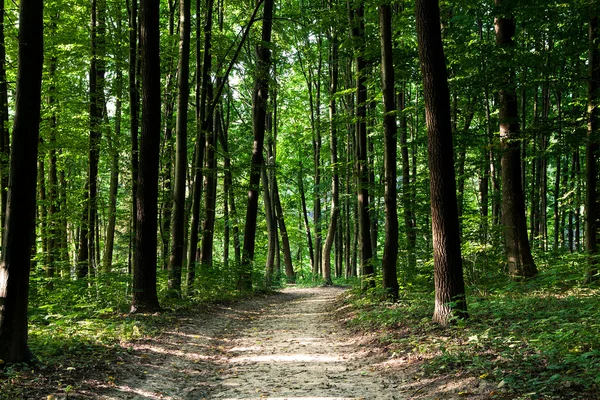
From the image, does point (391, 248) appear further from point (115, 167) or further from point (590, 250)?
point (115, 167)

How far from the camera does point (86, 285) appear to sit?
10859 mm

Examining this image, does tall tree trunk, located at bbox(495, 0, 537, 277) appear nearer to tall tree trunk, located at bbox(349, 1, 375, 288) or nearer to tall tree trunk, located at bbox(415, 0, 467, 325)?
tall tree trunk, located at bbox(349, 1, 375, 288)

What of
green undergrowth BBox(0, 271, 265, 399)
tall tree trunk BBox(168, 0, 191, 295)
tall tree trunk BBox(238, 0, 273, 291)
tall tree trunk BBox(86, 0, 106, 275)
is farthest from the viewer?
tall tree trunk BBox(238, 0, 273, 291)

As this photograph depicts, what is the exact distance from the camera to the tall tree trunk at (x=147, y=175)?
10.2m

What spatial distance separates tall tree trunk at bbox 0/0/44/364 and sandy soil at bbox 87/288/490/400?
4.06ft

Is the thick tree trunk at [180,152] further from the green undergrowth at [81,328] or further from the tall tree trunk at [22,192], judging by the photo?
the tall tree trunk at [22,192]

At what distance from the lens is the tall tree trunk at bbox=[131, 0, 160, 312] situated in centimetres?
1023

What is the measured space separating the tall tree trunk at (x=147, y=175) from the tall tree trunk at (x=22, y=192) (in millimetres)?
4638

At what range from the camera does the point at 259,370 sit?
6.53 meters

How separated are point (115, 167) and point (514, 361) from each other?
12882 millimetres

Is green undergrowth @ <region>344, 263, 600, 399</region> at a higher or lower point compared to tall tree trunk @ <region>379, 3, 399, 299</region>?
lower

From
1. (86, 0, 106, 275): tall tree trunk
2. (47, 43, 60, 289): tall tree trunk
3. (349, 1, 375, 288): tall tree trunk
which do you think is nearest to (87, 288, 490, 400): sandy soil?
(349, 1, 375, 288): tall tree trunk

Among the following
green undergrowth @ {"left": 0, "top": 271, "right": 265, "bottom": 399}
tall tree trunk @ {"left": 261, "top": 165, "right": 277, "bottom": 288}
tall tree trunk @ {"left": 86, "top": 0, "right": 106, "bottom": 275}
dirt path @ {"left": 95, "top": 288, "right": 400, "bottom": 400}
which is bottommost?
dirt path @ {"left": 95, "top": 288, "right": 400, "bottom": 400}

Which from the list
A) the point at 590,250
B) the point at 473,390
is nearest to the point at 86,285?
the point at 473,390
